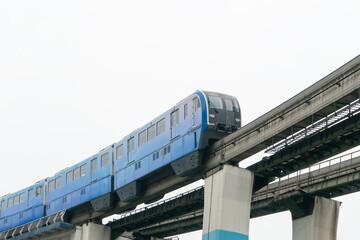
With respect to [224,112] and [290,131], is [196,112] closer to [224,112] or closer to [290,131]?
[224,112]

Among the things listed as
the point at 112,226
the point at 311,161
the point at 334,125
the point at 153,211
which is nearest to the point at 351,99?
the point at 334,125

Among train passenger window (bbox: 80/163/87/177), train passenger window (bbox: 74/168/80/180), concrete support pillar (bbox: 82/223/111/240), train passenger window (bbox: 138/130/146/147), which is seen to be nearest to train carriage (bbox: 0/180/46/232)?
concrete support pillar (bbox: 82/223/111/240)

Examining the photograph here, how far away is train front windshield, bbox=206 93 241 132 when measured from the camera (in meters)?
32.6

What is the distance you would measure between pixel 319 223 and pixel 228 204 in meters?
8.28

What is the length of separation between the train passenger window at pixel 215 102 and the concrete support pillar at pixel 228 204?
345cm

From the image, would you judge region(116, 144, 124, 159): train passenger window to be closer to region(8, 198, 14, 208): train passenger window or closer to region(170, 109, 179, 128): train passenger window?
region(170, 109, 179, 128): train passenger window

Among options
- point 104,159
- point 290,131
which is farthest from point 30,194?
point 290,131

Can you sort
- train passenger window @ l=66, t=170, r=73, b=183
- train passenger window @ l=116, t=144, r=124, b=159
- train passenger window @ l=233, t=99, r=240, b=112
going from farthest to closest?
train passenger window @ l=66, t=170, r=73, b=183 → train passenger window @ l=116, t=144, r=124, b=159 → train passenger window @ l=233, t=99, r=240, b=112

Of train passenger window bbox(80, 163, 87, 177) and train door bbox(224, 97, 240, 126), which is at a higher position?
train door bbox(224, 97, 240, 126)

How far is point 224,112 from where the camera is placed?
109 feet

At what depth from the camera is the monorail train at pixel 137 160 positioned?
32625 millimetres

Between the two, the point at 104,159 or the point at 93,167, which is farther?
the point at 93,167

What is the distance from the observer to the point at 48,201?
51375 mm

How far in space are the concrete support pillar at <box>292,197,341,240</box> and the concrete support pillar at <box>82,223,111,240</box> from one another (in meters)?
18.6
